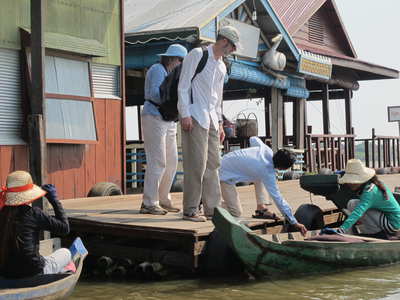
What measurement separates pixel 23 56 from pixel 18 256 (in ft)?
17.0

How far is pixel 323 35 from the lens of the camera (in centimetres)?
2098

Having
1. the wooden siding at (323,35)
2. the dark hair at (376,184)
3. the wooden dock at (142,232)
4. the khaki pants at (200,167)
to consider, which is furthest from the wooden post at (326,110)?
the khaki pants at (200,167)

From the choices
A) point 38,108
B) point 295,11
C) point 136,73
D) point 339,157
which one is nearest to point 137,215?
point 38,108

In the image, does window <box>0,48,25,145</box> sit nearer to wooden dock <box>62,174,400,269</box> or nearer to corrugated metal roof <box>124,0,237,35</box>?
wooden dock <box>62,174,400,269</box>

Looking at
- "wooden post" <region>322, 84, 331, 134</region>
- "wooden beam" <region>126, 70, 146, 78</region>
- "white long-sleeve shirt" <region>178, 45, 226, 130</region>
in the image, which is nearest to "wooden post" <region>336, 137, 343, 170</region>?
"wooden post" <region>322, 84, 331, 134</region>

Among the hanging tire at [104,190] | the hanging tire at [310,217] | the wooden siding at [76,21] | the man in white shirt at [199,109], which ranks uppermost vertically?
the wooden siding at [76,21]

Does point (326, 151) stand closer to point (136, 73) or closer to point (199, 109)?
point (136, 73)

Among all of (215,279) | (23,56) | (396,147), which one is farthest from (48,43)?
(396,147)

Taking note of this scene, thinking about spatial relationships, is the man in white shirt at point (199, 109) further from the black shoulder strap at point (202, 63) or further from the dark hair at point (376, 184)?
the dark hair at point (376, 184)

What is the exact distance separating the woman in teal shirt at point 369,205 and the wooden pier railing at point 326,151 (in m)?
9.26

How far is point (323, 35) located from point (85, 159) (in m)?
11.5

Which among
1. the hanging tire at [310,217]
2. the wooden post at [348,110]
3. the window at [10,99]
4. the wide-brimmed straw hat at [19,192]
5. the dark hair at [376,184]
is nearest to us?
the wide-brimmed straw hat at [19,192]

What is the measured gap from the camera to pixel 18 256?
596 centimetres

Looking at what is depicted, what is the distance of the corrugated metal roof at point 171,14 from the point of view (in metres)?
13.2
